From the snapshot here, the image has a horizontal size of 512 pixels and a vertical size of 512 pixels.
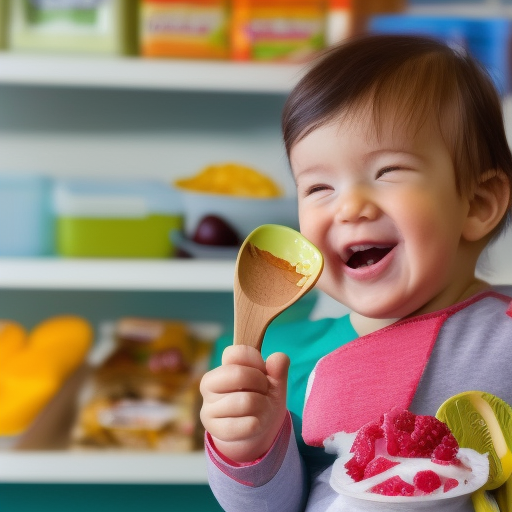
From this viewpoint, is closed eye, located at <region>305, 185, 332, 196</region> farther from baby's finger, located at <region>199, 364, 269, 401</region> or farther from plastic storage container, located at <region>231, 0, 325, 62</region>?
plastic storage container, located at <region>231, 0, 325, 62</region>

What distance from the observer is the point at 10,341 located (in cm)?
154

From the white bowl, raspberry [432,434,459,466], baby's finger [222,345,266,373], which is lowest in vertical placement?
the white bowl

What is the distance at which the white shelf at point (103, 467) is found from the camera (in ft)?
4.64

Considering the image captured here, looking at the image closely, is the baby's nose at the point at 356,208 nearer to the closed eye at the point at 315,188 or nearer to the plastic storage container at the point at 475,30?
the closed eye at the point at 315,188

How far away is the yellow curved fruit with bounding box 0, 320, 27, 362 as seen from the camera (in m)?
1.50

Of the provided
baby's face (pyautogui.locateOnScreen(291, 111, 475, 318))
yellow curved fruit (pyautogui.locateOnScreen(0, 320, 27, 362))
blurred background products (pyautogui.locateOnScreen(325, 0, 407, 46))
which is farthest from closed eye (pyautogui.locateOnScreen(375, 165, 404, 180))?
yellow curved fruit (pyautogui.locateOnScreen(0, 320, 27, 362))

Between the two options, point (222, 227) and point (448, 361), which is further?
point (222, 227)

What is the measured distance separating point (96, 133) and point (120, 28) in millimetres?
423

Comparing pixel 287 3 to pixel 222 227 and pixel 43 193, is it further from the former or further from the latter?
pixel 43 193

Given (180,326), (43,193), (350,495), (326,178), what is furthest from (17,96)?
(350,495)

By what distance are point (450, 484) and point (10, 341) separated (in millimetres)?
1230

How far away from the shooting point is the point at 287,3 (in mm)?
1396

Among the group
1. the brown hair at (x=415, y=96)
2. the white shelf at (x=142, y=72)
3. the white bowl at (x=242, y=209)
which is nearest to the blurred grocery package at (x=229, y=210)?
the white bowl at (x=242, y=209)

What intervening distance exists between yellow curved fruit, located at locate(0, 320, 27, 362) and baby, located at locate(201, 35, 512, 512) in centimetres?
101
